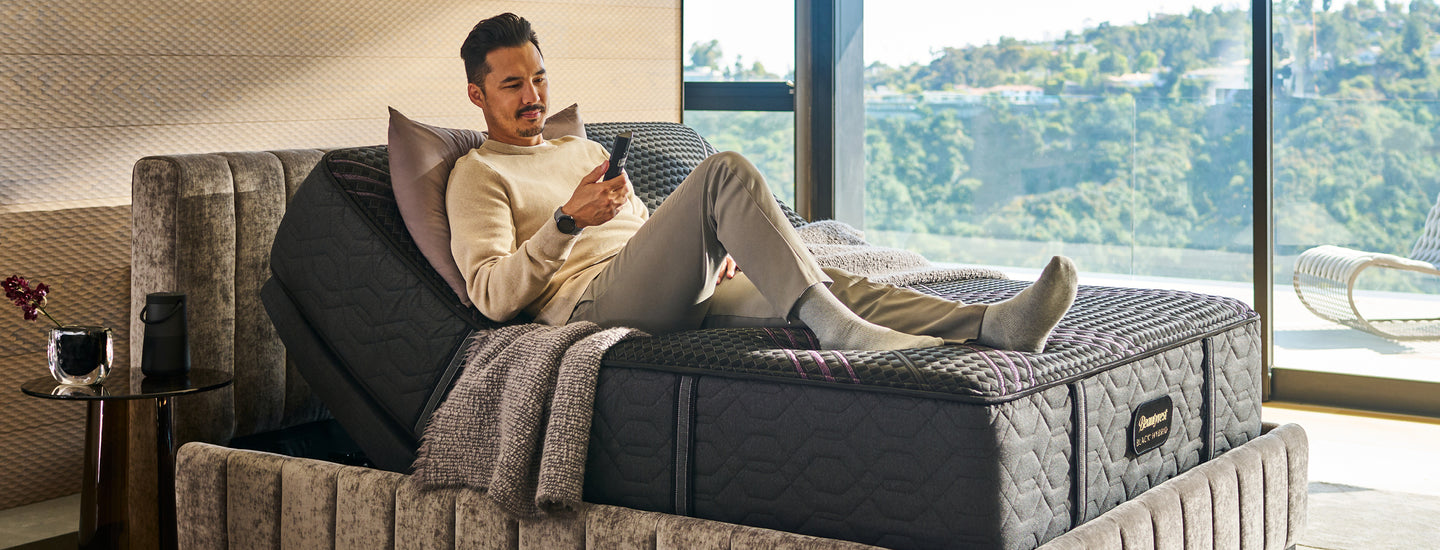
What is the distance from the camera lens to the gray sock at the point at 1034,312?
5.85ft

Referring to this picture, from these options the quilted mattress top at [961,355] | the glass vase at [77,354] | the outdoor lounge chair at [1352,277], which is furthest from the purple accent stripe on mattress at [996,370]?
the outdoor lounge chair at [1352,277]

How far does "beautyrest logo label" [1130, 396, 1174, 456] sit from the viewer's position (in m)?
1.98

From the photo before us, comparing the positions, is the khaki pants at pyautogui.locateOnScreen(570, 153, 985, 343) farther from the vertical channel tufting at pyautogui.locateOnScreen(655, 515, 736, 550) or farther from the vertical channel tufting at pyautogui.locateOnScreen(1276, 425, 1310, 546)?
the vertical channel tufting at pyautogui.locateOnScreen(1276, 425, 1310, 546)

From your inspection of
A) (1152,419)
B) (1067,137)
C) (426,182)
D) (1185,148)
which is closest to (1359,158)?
(1185,148)

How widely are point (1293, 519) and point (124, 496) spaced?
2304mm

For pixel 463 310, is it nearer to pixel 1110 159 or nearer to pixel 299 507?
pixel 299 507

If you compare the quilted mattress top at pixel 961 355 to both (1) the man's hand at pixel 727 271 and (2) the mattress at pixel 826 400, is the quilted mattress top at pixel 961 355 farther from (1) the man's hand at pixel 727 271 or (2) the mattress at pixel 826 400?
(1) the man's hand at pixel 727 271

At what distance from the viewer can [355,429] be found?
231cm

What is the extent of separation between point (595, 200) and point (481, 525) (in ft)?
1.94

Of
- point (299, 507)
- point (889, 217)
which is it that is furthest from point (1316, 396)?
point (299, 507)

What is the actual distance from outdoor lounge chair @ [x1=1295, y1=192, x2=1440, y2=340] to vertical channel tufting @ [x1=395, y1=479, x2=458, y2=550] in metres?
3.13

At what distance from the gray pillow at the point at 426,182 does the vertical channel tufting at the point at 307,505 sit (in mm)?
416

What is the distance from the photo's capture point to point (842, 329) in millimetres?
1977

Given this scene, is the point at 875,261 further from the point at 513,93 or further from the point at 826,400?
the point at 826,400
